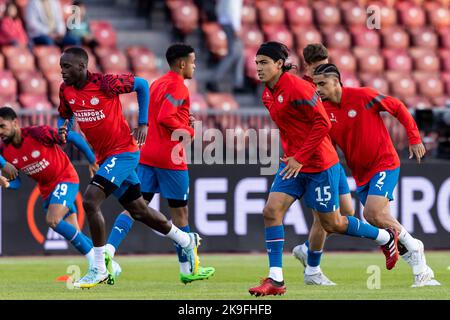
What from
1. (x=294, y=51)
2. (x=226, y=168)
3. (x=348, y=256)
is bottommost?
(x=348, y=256)

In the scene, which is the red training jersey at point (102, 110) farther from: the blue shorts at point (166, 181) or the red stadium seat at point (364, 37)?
the red stadium seat at point (364, 37)

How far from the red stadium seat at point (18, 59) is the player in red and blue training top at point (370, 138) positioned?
8861 mm

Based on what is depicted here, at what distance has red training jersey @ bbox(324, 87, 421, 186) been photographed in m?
12.1

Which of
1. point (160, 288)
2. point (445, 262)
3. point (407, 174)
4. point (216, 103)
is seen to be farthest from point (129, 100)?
point (160, 288)

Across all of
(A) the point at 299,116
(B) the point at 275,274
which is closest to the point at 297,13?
(A) the point at 299,116

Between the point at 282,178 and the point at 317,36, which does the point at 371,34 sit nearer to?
the point at 317,36

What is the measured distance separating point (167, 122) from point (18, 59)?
7.98 m

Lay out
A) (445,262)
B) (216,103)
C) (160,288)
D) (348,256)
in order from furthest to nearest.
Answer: (216,103)
(348,256)
(445,262)
(160,288)

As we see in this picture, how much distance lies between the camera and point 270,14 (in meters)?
24.3

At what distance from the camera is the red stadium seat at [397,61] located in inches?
974

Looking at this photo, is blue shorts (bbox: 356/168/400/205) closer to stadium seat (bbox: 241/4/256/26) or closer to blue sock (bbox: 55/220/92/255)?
blue sock (bbox: 55/220/92/255)

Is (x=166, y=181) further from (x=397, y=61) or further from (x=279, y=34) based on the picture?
(x=397, y=61)

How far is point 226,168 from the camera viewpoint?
1731 cm

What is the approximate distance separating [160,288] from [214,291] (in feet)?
2.21
